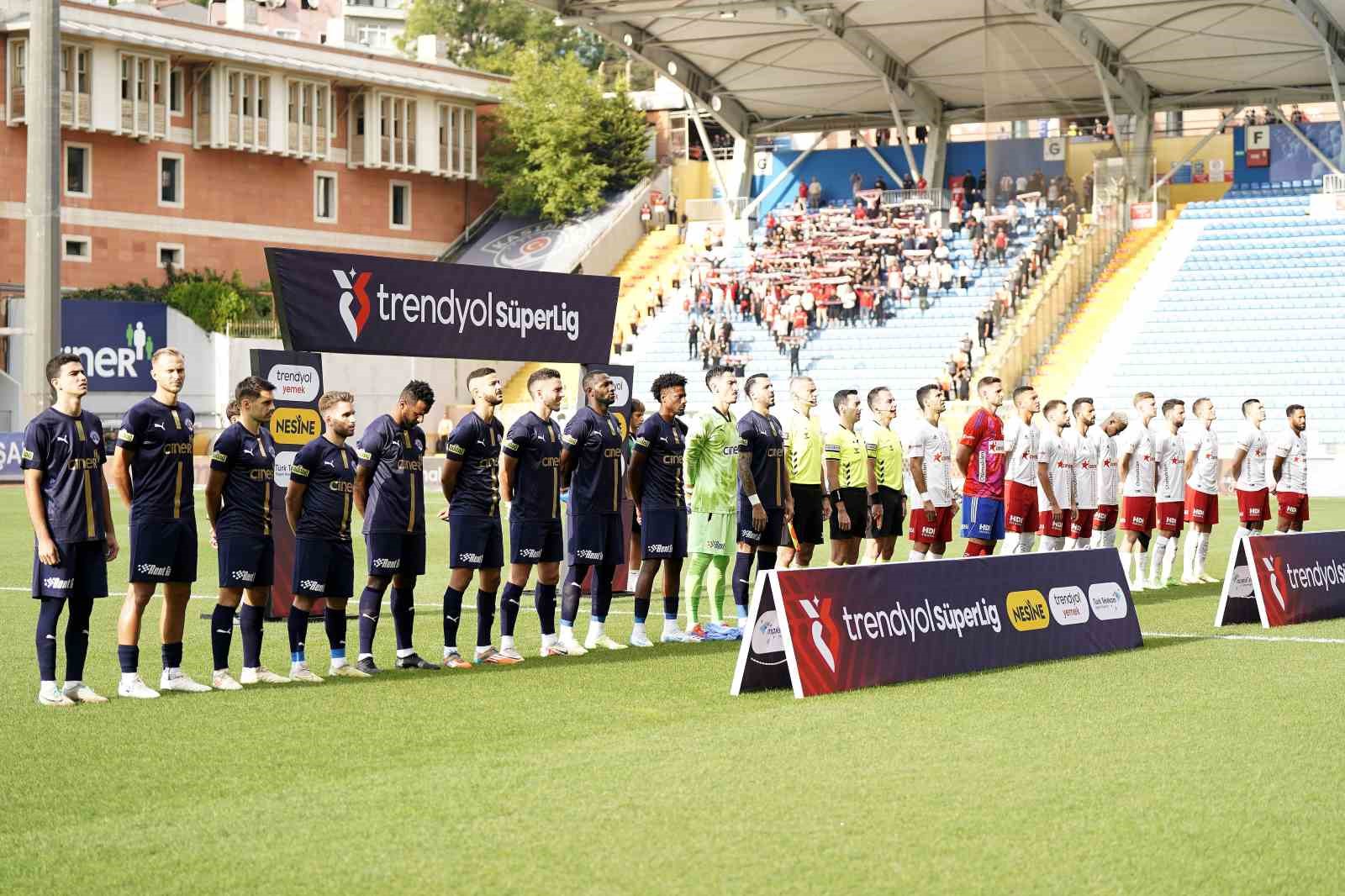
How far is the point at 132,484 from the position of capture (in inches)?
392

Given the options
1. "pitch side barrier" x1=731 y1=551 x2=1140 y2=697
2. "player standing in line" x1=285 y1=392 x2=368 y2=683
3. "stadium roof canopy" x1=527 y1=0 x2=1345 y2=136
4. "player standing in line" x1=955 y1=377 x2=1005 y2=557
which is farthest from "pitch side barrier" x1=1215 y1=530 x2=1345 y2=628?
"stadium roof canopy" x1=527 y1=0 x2=1345 y2=136

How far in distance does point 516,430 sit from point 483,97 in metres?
44.8

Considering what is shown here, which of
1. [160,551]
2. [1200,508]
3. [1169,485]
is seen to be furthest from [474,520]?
[1200,508]

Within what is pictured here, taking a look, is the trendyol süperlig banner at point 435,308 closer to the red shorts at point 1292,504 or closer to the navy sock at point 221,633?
the navy sock at point 221,633

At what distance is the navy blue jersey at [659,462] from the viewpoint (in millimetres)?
12695

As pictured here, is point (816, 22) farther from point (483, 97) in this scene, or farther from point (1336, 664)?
point (1336, 664)

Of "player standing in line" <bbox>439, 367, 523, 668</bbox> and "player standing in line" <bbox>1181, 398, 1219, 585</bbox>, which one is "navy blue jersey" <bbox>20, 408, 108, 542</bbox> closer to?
"player standing in line" <bbox>439, 367, 523, 668</bbox>

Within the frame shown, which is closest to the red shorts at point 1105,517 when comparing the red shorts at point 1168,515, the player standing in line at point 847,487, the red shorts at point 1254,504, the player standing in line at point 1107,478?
the player standing in line at point 1107,478

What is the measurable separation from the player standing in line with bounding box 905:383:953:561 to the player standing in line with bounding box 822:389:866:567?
540 millimetres

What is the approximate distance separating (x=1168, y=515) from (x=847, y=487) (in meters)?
4.36

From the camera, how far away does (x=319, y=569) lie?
422 inches

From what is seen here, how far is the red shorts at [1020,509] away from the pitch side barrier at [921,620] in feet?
12.7

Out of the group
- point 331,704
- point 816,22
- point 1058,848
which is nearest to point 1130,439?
point 331,704

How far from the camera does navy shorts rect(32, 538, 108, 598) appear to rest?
31.2ft
